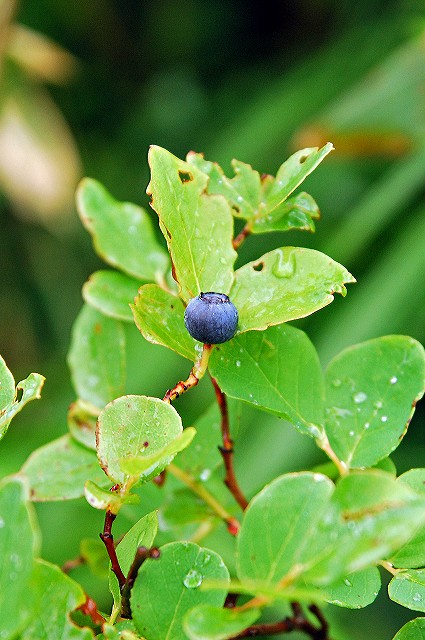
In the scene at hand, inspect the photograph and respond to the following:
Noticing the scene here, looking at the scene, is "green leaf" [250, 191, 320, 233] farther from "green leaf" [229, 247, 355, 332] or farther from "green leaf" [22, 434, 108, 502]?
"green leaf" [22, 434, 108, 502]

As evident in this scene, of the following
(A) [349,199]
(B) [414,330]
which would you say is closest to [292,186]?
(B) [414,330]

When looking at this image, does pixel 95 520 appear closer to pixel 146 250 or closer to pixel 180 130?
pixel 146 250

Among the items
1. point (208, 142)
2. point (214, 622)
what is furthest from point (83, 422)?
point (208, 142)

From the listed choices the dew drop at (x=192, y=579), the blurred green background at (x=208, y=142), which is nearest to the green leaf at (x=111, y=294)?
the dew drop at (x=192, y=579)

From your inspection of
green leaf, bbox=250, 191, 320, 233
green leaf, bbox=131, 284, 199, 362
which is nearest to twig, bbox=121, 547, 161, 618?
green leaf, bbox=131, 284, 199, 362

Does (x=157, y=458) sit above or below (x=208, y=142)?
above

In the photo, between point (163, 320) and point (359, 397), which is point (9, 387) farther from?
point (359, 397)

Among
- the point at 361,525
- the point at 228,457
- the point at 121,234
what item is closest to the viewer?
the point at 361,525
